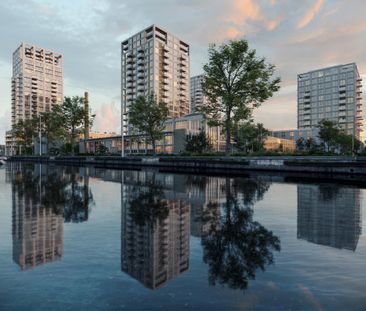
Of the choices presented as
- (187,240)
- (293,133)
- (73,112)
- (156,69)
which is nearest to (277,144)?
(293,133)

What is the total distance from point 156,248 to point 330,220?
5.91 metres

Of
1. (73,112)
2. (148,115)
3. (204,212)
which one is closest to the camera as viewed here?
(204,212)

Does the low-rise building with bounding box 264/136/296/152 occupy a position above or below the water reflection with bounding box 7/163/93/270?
above

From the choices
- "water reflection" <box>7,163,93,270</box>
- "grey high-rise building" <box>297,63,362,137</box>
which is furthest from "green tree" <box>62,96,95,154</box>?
"grey high-rise building" <box>297,63,362,137</box>

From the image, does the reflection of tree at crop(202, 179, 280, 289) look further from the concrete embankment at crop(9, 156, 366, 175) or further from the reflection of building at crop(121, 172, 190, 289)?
the concrete embankment at crop(9, 156, 366, 175)

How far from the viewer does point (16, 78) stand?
19912 centimetres

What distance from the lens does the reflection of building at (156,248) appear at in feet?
17.9

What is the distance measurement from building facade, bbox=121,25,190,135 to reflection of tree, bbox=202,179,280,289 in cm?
12332

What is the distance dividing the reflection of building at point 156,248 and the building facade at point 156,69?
122m

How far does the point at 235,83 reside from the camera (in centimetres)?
4016

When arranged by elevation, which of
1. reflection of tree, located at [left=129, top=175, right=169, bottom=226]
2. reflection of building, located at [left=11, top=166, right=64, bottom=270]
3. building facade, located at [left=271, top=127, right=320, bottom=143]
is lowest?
reflection of building, located at [left=11, top=166, right=64, bottom=270]

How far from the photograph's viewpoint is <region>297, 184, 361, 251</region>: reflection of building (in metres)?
7.69

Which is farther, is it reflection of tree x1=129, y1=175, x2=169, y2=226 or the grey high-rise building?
the grey high-rise building

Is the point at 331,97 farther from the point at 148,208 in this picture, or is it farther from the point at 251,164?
the point at 148,208
